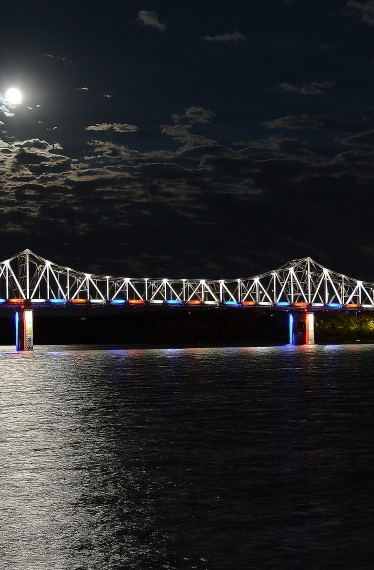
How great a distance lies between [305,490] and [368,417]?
18.3m

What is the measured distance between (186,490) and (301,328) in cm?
16565

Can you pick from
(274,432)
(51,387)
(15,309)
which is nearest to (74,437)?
(274,432)

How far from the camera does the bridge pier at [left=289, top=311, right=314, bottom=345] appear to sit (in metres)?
180

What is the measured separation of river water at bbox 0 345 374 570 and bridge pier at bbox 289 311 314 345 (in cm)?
14363

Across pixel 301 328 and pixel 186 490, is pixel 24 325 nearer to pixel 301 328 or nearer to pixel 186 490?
pixel 301 328

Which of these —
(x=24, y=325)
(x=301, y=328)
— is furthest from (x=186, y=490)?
(x=301, y=328)

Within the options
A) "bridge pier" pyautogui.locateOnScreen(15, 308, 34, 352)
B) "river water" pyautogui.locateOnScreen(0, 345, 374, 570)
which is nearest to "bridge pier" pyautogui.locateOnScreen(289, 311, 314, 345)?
"bridge pier" pyautogui.locateOnScreen(15, 308, 34, 352)

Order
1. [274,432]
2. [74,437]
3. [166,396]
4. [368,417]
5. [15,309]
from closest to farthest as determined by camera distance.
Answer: [74,437]
[274,432]
[368,417]
[166,396]
[15,309]

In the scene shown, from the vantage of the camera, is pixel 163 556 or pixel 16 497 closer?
pixel 163 556

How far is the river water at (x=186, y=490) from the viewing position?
12.3 metres

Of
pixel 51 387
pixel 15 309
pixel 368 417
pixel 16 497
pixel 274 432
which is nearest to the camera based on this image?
pixel 16 497

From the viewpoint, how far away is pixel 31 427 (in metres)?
30.1

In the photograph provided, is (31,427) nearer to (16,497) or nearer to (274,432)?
(274,432)

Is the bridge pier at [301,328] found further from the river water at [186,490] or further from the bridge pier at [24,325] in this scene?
the river water at [186,490]
